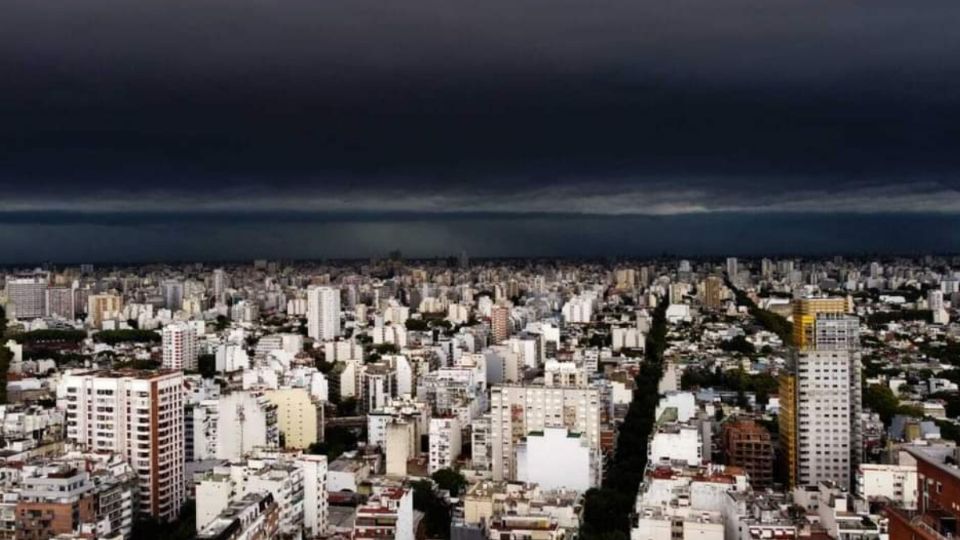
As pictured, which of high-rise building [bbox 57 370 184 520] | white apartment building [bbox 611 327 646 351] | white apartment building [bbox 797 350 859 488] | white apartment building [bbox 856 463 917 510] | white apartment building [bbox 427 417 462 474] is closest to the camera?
white apartment building [bbox 856 463 917 510]

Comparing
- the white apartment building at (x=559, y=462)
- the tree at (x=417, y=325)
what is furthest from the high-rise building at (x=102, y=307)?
the white apartment building at (x=559, y=462)

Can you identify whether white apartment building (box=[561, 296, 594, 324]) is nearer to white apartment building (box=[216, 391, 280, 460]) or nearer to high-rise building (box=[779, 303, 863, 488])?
white apartment building (box=[216, 391, 280, 460])

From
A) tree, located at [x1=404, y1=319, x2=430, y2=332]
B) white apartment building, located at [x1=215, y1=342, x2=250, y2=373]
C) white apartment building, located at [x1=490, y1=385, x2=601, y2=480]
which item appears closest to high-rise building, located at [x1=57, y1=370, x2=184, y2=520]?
white apartment building, located at [x1=490, y1=385, x2=601, y2=480]

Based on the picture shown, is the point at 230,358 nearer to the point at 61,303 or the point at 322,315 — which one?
the point at 322,315

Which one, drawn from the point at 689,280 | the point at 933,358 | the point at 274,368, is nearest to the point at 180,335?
the point at 274,368

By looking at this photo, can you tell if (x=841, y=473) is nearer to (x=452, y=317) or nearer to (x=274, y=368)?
(x=274, y=368)

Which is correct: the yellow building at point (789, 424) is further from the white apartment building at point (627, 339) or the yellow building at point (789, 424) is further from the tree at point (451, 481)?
the white apartment building at point (627, 339)

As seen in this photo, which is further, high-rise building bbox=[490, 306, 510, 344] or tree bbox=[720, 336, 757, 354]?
high-rise building bbox=[490, 306, 510, 344]
